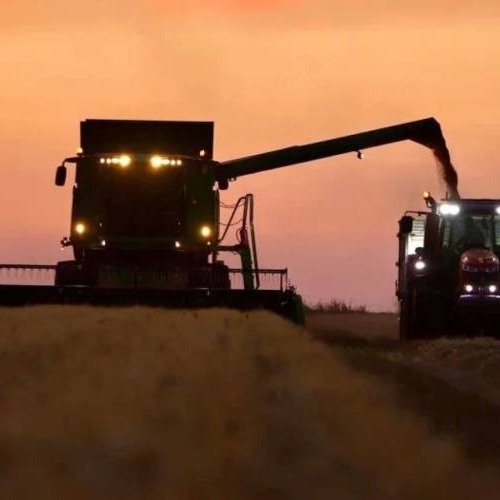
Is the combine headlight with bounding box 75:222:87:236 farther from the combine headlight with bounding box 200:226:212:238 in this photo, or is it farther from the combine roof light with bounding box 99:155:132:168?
the combine headlight with bounding box 200:226:212:238

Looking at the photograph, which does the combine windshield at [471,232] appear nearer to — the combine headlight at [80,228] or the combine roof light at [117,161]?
the combine roof light at [117,161]

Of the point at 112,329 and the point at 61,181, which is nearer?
the point at 112,329

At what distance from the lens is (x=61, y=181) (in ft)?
88.3

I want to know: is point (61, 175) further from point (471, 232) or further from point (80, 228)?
point (471, 232)

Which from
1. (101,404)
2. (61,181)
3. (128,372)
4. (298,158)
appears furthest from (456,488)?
(298,158)

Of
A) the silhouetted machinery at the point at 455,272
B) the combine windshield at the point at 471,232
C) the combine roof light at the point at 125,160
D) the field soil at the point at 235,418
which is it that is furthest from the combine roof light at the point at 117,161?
the field soil at the point at 235,418

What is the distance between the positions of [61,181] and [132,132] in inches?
65.9

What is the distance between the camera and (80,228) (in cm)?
2773

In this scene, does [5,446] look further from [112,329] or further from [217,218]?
[217,218]

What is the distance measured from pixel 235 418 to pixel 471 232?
15.4 metres

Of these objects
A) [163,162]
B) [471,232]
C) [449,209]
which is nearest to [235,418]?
Result: [449,209]

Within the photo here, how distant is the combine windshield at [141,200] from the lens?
27469 mm

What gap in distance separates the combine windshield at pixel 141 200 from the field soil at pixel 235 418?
17.7 feet

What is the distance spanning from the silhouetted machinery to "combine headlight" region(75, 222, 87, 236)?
5664 millimetres
